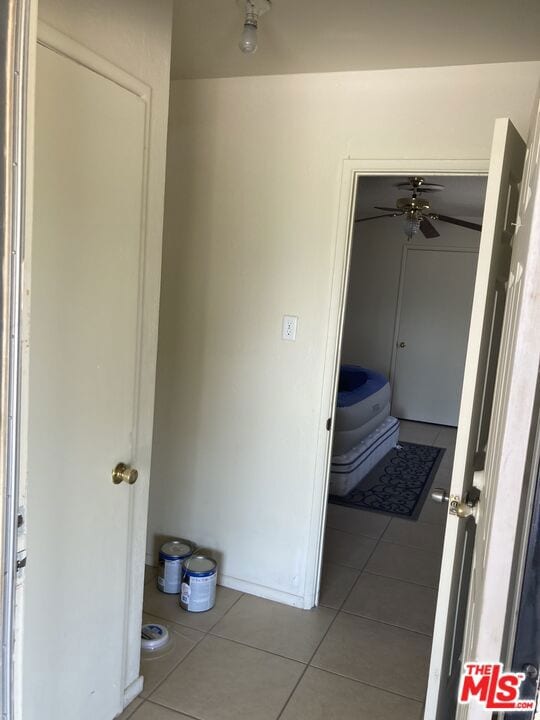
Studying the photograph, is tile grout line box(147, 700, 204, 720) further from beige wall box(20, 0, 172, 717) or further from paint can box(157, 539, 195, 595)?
paint can box(157, 539, 195, 595)

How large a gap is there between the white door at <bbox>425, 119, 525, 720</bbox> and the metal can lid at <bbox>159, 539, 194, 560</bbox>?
1425 millimetres

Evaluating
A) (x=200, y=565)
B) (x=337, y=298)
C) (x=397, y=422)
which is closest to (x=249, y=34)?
(x=337, y=298)

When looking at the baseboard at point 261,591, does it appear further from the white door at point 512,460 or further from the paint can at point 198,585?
the white door at point 512,460

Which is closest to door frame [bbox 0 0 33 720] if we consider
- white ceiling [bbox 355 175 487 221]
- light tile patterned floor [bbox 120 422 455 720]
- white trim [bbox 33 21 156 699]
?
white trim [bbox 33 21 156 699]

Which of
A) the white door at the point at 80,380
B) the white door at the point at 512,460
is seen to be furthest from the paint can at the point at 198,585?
the white door at the point at 512,460

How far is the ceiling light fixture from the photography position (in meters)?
1.88

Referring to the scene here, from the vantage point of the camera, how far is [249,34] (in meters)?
1.88

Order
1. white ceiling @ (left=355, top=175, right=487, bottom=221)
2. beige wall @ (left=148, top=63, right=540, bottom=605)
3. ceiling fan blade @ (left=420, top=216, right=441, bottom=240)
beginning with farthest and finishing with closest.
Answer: ceiling fan blade @ (left=420, top=216, right=441, bottom=240)
white ceiling @ (left=355, top=175, right=487, bottom=221)
beige wall @ (left=148, top=63, right=540, bottom=605)

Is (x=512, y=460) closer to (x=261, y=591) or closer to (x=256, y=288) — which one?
(x=256, y=288)

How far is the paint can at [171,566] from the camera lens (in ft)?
9.33

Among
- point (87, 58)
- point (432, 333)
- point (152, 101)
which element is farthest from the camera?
point (432, 333)

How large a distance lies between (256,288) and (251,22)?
115 cm

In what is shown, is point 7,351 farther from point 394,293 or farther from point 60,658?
point 394,293

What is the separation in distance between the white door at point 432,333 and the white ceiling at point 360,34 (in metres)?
4.54
